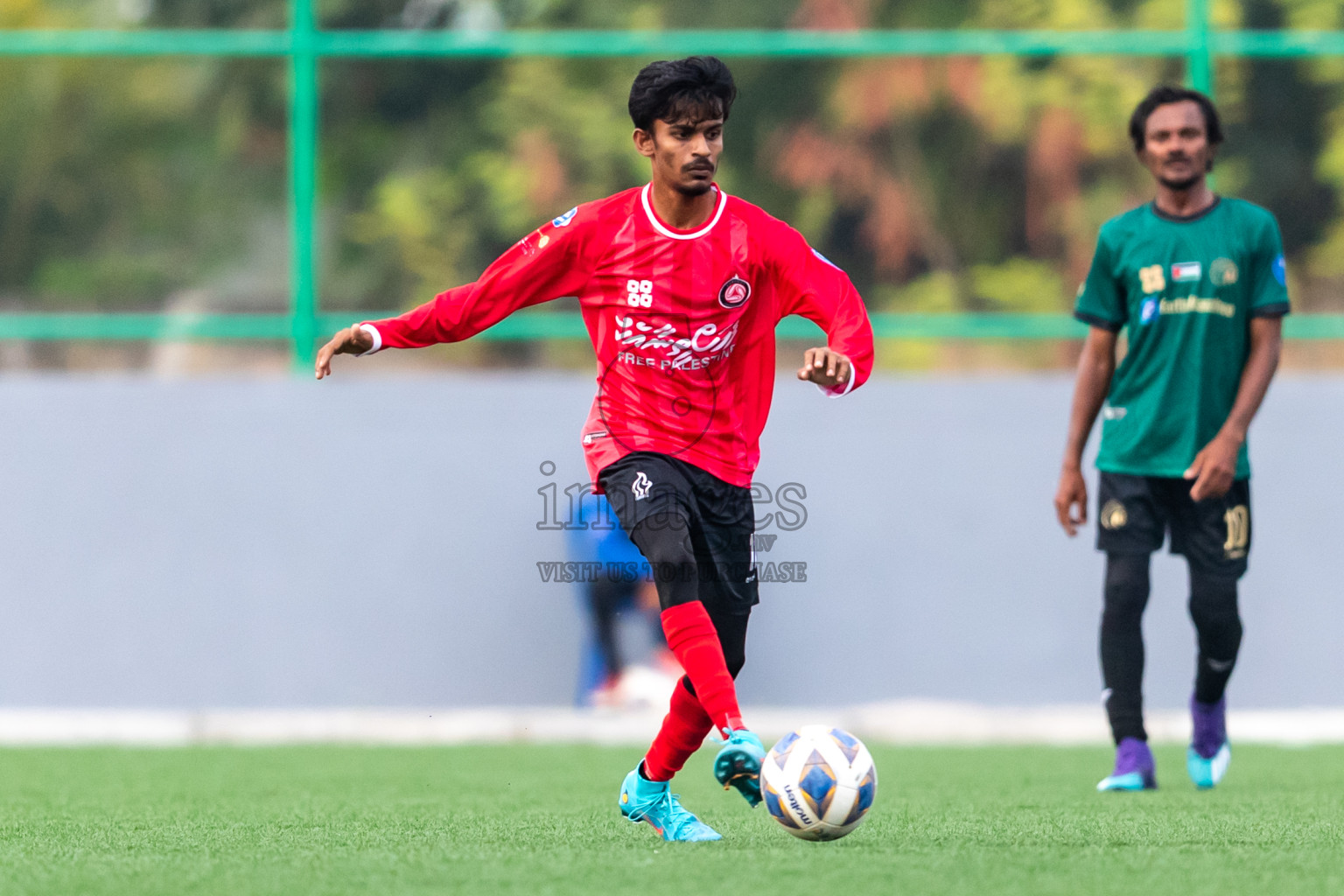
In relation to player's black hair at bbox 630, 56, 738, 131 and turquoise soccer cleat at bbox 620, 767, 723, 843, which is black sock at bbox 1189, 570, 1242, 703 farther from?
player's black hair at bbox 630, 56, 738, 131

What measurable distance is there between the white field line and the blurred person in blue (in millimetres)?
130

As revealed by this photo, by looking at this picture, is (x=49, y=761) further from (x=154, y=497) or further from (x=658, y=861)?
(x=658, y=861)

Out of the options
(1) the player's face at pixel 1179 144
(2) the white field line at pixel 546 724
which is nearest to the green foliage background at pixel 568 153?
(2) the white field line at pixel 546 724

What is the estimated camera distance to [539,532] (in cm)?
876

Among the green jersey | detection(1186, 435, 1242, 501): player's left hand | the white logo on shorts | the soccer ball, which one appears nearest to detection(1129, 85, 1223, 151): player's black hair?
the green jersey

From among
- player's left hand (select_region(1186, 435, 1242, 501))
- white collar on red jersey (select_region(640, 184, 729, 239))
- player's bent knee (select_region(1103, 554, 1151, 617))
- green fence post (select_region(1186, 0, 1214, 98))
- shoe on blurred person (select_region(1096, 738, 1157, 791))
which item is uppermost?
green fence post (select_region(1186, 0, 1214, 98))

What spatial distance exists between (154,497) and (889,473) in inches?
144

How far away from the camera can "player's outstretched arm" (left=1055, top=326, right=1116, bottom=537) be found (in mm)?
5891

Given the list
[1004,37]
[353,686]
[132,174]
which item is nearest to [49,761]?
[353,686]

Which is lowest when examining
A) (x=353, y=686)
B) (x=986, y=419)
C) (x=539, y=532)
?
(x=353, y=686)

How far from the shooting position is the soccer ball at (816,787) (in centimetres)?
400

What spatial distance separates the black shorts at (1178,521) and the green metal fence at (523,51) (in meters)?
3.29

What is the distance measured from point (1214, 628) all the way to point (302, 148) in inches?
211

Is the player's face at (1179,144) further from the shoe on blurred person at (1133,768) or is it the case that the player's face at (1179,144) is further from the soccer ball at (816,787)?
the soccer ball at (816,787)
